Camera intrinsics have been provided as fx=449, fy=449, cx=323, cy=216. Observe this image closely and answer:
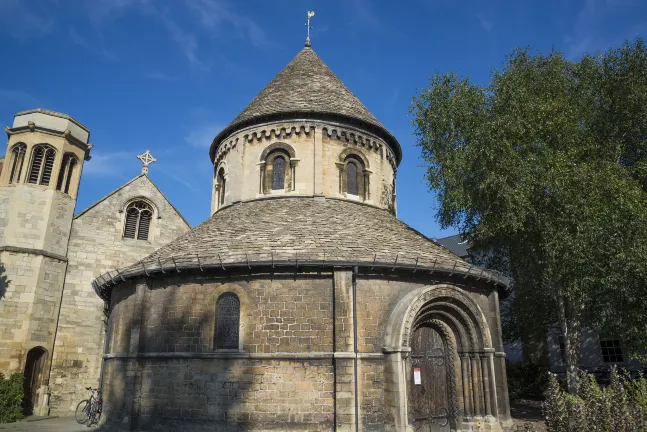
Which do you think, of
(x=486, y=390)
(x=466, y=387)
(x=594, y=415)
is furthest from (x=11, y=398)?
(x=594, y=415)

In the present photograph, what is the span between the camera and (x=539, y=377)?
76.4 ft

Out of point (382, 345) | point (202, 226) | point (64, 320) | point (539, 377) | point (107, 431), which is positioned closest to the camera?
point (382, 345)

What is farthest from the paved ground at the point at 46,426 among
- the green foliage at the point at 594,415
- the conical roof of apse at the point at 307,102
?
the green foliage at the point at 594,415

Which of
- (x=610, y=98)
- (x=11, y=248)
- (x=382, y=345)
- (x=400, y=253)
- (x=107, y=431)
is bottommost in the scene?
(x=107, y=431)

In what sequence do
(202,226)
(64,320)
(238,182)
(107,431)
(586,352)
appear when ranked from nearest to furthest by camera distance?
1. (107,431)
2. (202,226)
3. (238,182)
4. (64,320)
5. (586,352)

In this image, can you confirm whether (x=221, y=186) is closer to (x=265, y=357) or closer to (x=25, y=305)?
(x=25, y=305)

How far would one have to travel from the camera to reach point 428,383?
13.0m

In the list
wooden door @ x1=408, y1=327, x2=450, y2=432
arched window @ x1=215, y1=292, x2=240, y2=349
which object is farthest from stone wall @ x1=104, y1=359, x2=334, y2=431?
wooden door @ x1=408, y1=327, x2=450, y2=432

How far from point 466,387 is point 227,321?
7251 millimetres

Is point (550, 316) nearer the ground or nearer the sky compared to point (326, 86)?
nearer the ground

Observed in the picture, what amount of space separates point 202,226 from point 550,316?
16.3 meters

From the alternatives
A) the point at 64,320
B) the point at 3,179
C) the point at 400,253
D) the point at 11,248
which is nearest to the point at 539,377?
the point at 400,253

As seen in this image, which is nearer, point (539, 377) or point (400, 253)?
point (400, 253)

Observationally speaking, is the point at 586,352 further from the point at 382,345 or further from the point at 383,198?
the point at 382,345
